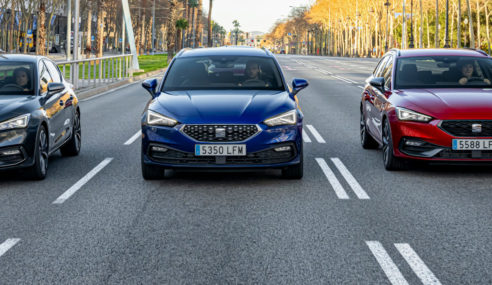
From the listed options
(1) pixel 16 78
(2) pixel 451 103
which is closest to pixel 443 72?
A: (2) pixel 451 103

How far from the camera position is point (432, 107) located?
27.8 ft

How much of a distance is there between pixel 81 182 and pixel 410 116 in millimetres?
3890

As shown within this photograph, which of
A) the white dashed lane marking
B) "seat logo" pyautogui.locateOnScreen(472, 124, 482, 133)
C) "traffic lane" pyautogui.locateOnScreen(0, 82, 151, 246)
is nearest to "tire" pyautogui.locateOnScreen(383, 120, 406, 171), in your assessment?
"seat logo" pyautogui.locateOnScreen(472, 124, 482, 133)

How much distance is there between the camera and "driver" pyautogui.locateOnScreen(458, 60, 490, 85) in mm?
9656

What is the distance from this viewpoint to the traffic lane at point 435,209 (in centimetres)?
512

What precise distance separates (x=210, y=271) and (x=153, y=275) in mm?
374

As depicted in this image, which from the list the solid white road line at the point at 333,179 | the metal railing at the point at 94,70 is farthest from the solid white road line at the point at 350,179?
the metal railing at the point at 94,70

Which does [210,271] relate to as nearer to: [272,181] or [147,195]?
[147,195]

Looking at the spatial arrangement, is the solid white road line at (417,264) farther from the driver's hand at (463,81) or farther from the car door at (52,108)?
the car door at (52,108)

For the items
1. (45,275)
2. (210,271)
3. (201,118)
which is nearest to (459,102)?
(201,118)

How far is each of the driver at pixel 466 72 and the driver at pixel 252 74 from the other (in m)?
2.74

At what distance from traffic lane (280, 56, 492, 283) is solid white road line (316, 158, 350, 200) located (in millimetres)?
290

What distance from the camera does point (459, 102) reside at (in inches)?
338

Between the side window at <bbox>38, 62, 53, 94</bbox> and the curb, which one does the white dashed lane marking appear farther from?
the curb
